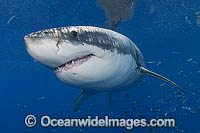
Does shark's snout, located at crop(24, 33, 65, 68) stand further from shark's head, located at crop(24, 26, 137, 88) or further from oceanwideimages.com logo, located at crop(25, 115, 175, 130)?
oceanwideimages.com logo, located at crop(25, 115, 175, 130)

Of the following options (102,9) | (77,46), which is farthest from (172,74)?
(77,46)

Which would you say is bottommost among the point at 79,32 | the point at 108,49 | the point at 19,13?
the point at 19,13

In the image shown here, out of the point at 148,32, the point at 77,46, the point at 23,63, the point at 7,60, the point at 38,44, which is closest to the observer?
the point at 38,44

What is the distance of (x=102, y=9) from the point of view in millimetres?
10305

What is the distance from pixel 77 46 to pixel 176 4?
8.56 metres

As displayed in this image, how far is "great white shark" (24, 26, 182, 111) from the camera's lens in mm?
2445

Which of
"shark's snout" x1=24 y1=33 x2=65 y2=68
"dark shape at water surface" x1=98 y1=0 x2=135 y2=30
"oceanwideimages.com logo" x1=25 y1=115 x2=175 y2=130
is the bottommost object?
"oceanwideimages.com logo" x1=25 y1=115 x2=175 y2=130

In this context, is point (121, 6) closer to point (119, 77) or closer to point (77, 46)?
point (119, 77)

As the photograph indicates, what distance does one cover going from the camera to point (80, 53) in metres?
2.70

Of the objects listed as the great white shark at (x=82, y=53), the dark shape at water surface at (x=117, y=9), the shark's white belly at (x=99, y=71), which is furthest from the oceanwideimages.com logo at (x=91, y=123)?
the great white shark at (x=82, y=53)

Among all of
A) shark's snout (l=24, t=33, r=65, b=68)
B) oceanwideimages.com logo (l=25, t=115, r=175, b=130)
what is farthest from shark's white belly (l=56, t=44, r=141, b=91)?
oceanwideimages.com logo (l=25, t=115, r=175, b=130)

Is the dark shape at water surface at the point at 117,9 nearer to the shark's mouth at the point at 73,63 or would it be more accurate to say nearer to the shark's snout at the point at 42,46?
the shark's mouth at the point at 73,63

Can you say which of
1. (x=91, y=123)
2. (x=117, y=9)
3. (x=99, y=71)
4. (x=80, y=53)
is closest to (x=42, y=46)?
(x=80, y=53)

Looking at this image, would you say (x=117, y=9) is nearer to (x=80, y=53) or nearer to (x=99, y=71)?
(x=99, y=71)
